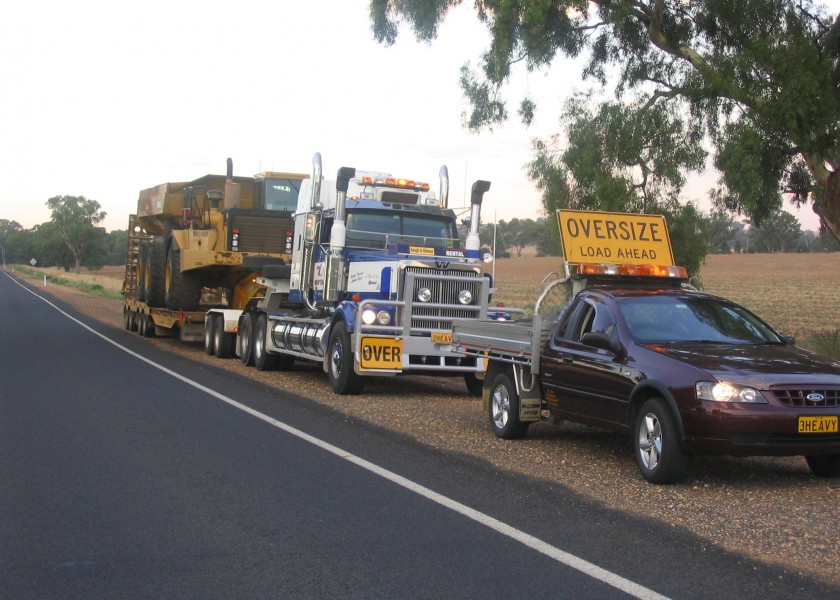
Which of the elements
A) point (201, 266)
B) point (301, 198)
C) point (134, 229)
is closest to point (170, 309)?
point (201, 266)

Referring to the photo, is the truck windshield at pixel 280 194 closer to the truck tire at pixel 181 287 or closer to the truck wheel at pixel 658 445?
the truck tire at pixel 181 287

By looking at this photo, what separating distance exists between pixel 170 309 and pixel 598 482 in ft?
58.1

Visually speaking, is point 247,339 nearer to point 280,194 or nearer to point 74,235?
point 280,194

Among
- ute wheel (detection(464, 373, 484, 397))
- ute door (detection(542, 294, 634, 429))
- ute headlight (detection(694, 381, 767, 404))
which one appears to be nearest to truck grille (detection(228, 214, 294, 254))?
ute wheel (detection(464, 373, 484, 397))

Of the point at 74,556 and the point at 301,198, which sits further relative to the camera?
the point at 301,198

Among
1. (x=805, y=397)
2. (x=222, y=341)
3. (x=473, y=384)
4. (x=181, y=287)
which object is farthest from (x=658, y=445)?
(x=181, y=287)

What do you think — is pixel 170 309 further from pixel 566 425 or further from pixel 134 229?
pixel 566 425

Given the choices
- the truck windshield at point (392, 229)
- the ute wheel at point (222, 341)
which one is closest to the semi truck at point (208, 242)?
the ute wheel at point (222, 341)

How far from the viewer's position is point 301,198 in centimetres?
1792

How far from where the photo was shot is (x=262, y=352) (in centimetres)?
1895

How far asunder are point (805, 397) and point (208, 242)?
16123mm

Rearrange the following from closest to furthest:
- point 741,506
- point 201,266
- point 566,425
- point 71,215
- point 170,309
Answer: point 741,506
point 566,425
point 201,266
point 170,309
point 71,215

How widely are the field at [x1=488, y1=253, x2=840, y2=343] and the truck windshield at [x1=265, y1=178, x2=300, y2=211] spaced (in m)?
6.19

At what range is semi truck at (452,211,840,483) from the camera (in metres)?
7.63
